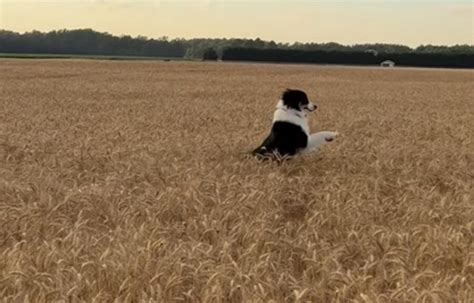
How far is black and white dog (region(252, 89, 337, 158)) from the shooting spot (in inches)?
344

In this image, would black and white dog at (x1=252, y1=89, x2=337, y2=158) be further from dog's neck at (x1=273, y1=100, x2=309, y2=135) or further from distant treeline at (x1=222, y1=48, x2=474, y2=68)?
distant treeline at (x1=222, y1=48, x2=474, y2=68)

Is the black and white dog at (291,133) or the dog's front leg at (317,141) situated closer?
the black and white dog at (291,133)

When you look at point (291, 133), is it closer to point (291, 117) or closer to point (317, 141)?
point (291, 117)

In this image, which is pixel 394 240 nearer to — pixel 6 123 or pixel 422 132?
pixel 422 132

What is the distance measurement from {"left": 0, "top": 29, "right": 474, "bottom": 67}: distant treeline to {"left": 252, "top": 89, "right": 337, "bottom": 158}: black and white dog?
305 feet

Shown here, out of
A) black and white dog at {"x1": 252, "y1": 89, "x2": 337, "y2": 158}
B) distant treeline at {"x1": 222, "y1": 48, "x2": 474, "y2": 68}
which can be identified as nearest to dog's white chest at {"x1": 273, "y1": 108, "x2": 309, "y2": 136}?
black and white dog at {"x1": 252, "y1": 89, "x2": 337, "y2": 158}

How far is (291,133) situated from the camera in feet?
29.3

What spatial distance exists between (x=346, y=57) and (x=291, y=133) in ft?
317

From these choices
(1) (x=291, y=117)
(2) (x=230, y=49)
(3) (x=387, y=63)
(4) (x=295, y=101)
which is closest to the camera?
(1) (x=291, y=117)

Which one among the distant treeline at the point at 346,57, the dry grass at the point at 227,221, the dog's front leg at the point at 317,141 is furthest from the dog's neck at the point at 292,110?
the distant treeline at the point at 346,57

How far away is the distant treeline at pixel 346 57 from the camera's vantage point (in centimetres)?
10212

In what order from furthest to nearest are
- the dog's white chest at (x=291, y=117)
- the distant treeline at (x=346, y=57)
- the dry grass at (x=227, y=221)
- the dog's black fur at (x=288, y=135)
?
1. the distant treeline at (x=346, y=57)
2. the dog's white chest at (x=291, y=117)
3. the dog's black fur at (x=288, y=135)
4. the dry grass at (x=227, y=221)

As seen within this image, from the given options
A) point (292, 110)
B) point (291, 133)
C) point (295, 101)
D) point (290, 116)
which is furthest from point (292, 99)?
point (291, 133)

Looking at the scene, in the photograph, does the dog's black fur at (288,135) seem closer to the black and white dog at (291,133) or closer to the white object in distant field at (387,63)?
the black and white dog at (291,133)
